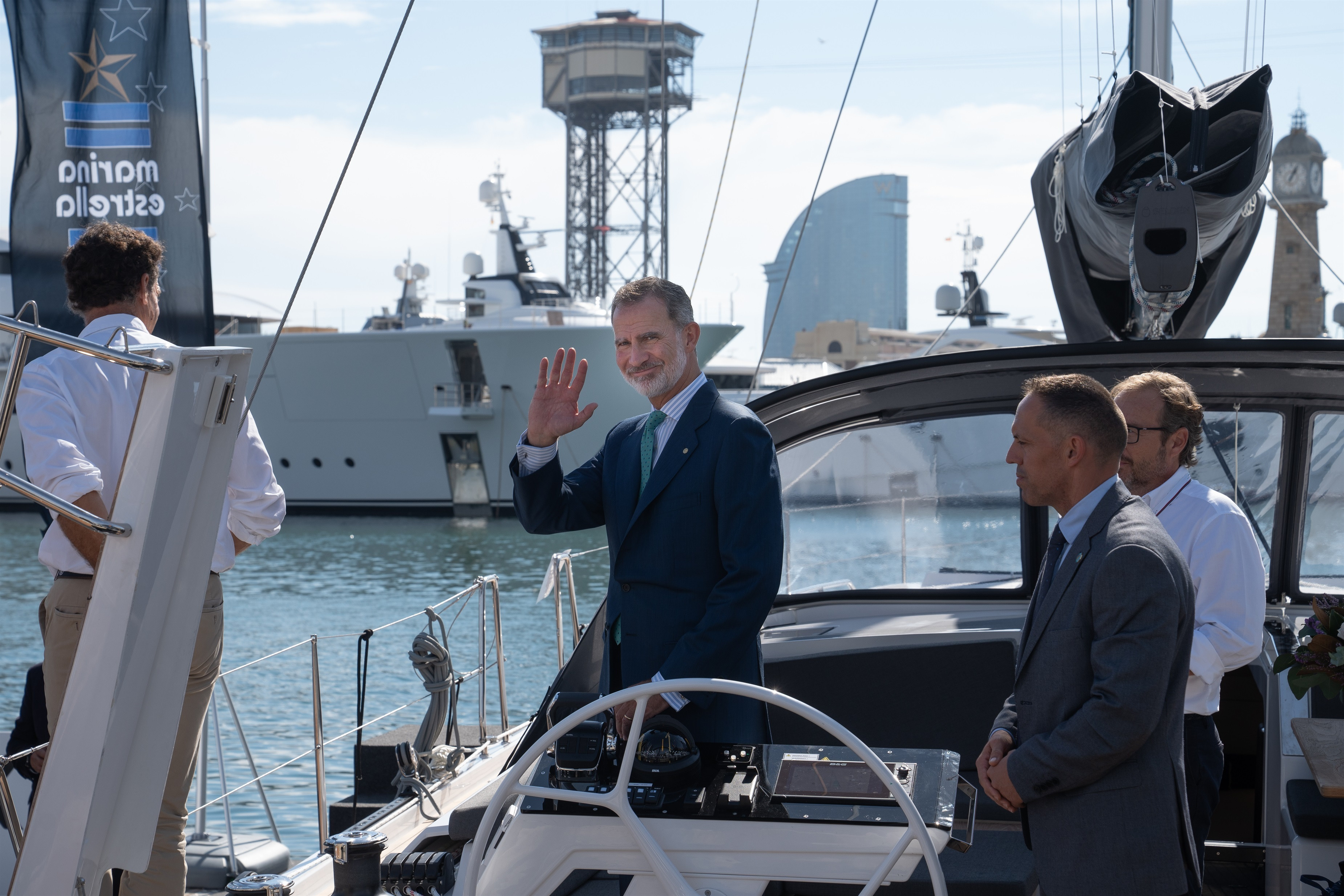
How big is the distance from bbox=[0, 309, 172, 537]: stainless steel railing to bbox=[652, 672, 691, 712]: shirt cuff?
3.44ft

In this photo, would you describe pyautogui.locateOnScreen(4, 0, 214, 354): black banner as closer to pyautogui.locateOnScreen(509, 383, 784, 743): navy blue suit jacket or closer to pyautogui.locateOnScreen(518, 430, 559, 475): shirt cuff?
pyautogui.locateOnScreen(518, 430, 559, 475): shirt cuff

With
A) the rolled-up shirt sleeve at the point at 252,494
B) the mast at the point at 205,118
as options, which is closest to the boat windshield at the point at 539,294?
the mast at the point at 205,118

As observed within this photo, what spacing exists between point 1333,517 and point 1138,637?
3.12m

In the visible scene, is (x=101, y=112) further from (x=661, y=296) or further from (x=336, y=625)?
(x=336, y=625)

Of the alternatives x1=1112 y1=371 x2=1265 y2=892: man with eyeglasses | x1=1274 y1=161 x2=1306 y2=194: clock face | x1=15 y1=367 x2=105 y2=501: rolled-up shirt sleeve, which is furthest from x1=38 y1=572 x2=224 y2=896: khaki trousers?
x1=1274 y1=161 x2=1306 y2=194: clock face

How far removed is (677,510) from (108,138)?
17.2 ft

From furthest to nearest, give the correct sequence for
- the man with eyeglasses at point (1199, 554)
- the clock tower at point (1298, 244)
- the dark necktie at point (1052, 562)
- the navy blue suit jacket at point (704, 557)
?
the clock tower at point (1298, 244), the man with eyeglasses at point (1199, 554), the navy blue suit jacket at point (704, 557), the dark necktie at point (1052, 562)

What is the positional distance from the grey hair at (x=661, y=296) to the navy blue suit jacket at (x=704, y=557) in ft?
0.58

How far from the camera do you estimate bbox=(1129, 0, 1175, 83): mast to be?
224 inches

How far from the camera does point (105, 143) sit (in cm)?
650

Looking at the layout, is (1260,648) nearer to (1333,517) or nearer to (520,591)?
(1333,517)

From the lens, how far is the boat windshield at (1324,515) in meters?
4.52

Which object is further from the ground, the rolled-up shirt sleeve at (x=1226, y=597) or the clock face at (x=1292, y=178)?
Answer: the clock face at (x=1292, y=178)

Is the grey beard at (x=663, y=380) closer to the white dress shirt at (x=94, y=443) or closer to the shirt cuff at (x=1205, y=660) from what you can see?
the white dress shirt at (x=94, y=443)
